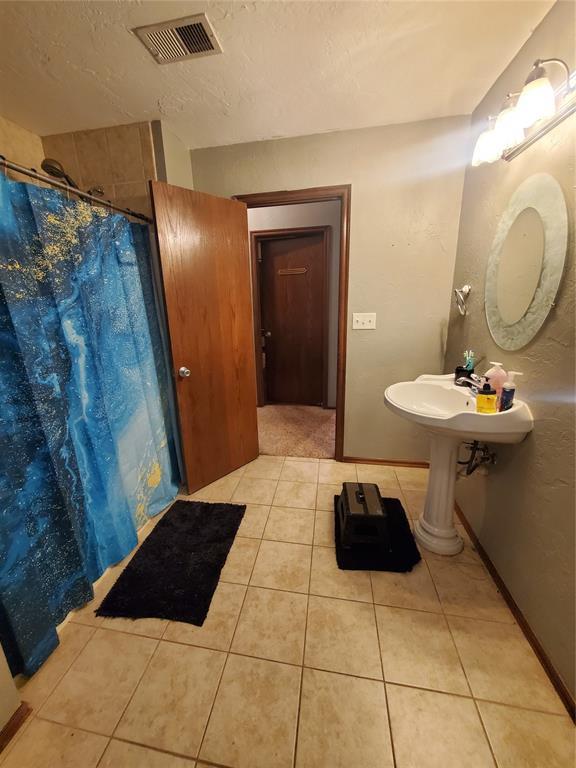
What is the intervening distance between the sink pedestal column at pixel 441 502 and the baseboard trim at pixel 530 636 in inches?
4.5

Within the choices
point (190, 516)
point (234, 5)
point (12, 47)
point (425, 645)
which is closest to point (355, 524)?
point (425, 645)

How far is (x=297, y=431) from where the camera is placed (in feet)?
9.86

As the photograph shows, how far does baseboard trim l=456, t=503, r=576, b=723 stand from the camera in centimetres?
94

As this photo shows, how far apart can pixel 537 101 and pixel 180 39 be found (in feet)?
4.54

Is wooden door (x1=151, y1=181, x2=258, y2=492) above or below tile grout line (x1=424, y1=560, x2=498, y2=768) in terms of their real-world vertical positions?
above

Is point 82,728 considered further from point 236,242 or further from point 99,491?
point 236,242

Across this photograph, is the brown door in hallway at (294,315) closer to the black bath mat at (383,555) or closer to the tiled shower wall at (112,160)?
the tiled shower wall at (112,160)

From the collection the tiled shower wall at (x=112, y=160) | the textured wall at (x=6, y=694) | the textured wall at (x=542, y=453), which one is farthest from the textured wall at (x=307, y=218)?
the textured wall at (x=6, y=694)

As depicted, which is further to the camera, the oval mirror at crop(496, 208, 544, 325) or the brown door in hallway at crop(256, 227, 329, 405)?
the brown door in hallway at crop(256, 227, 329, 405)

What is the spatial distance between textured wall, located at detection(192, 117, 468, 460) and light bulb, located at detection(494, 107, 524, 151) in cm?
62

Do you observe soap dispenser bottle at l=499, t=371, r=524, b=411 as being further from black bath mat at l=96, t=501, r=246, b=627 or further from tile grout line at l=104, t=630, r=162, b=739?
tile grout line at l=104, t=630, r=162, b=739

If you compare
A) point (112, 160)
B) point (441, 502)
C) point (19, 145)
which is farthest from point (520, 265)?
point (19, 145)

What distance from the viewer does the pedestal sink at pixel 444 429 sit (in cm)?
117

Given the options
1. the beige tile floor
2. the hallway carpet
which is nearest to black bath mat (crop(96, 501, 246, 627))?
the beige tile floor
